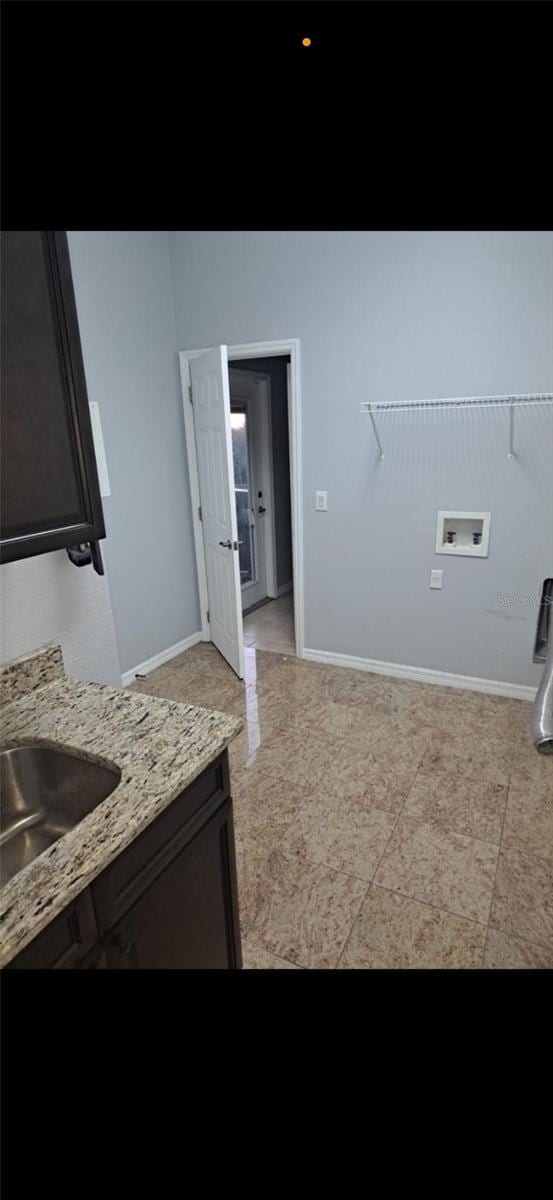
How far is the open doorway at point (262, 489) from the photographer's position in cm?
448

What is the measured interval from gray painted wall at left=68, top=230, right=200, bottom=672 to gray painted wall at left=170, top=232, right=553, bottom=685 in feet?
0.98

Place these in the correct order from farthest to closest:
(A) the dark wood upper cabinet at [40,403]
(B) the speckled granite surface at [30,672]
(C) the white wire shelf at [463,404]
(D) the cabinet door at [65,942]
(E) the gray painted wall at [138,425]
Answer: (E) the gray painted wall at [138,425] < (C) the white wire shelf at [463,404] < (B) the speckled granite surface at [30,672] < (A) the dark wood upper cabinet at [40,403] < (D) the cabinet door at [65,942]

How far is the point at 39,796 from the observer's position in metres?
1.16

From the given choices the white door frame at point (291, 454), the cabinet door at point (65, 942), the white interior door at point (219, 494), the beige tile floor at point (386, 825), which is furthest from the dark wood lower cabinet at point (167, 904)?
the white door frame at point (291, 454)

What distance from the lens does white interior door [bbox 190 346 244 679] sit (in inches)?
117

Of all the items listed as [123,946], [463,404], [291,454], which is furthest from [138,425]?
[123,946]

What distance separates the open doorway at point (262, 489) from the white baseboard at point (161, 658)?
500mm

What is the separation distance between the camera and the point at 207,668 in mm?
3514

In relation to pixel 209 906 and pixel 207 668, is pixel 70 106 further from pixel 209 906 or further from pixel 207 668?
pixel 207 668

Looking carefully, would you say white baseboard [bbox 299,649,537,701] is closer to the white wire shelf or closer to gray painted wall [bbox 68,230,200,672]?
gray painted wall [bbox 68,230,200,672]

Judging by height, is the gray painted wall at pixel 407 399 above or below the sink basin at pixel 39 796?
above

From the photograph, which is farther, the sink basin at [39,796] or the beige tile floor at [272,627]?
the beige tile floor at [272,627]

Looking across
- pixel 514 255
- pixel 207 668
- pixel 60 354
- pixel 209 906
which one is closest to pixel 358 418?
pixel 514 255

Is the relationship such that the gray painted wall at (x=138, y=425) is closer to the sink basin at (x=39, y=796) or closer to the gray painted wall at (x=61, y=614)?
the gray painted wall at (x=61, y=614)
